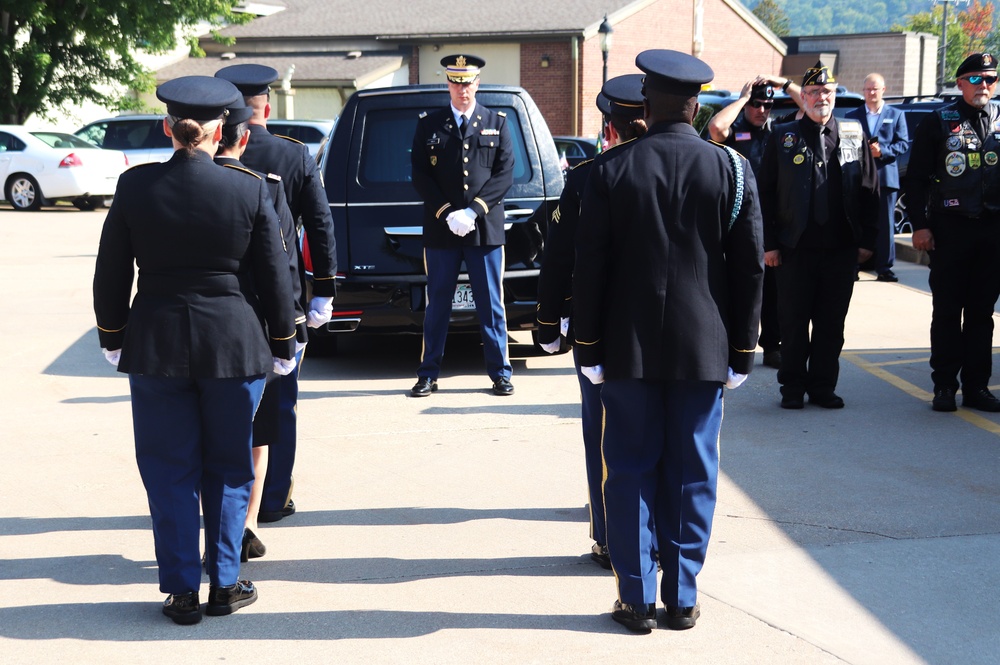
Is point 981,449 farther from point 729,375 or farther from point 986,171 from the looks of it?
point 729,375

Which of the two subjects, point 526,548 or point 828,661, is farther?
point 526,548

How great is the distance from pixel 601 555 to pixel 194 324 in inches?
73.9

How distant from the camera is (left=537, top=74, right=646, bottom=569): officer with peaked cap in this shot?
15.3ft

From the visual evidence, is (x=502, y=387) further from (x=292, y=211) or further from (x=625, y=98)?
(x=625, y=98)

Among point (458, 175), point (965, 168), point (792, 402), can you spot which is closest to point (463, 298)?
point (458, 175)

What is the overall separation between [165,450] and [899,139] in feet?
33.7

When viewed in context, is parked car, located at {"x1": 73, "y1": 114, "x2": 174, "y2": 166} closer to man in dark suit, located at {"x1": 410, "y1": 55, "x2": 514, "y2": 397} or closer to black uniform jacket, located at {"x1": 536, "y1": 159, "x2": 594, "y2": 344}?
man in dark suit, located at {"x1": 410, "y1": 55, "x2": 514, "y2": 397}

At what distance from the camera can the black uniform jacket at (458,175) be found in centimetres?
805

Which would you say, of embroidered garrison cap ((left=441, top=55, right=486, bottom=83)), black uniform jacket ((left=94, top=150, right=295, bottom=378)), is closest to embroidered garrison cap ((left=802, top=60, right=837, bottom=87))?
embroidered garrison cap ((left=441, top=55, right=486, bottom=83))

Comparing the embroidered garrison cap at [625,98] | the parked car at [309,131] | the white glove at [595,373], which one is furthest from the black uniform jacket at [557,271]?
the parked car at [309,131]

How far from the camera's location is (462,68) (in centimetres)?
800

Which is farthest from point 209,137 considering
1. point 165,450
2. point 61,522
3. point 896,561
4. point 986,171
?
point 986,171

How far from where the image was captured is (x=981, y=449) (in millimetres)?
6844

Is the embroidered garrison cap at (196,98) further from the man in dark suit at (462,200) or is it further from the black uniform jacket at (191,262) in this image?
the man in dark suit at (462,200)
